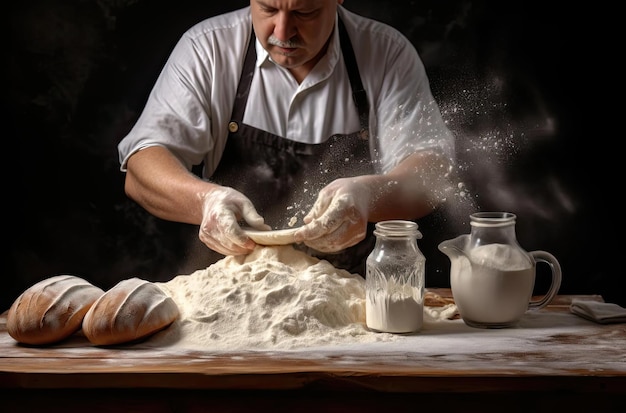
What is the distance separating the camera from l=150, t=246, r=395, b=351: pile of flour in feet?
5.99

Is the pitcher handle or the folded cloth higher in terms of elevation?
the pitcher handle

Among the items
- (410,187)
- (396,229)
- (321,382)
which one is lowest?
(321,382)

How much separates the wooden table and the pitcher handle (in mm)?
335

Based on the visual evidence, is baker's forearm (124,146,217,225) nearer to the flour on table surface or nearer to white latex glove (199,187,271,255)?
white latex glove (199,187,271,255)

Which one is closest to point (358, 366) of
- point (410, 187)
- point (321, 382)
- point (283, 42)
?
point (321, 382)

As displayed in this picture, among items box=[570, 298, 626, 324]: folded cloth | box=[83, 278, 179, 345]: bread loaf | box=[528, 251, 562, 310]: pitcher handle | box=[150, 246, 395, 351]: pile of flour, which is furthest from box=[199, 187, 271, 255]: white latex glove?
box=[570, 298, 626, 324]: folded cloth

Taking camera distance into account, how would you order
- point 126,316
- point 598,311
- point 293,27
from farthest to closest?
point 293,27
point 598,311
point 126,316

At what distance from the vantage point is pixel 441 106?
2.78 meters

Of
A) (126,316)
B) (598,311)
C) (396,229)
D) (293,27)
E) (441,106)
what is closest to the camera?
(126,316)

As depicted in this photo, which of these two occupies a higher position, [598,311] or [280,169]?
[280,169]

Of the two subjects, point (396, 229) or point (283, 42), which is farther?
point (283, 42)

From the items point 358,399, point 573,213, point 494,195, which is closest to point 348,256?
point 494,195

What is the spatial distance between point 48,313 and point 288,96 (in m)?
1.20

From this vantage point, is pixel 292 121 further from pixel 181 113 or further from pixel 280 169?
pixel 181 113
